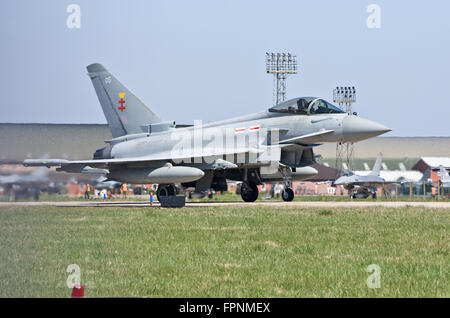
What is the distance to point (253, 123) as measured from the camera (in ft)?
81.8

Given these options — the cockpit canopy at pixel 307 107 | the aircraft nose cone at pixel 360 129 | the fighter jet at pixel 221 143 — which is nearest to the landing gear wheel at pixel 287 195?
the fighter jet at pixel 221 143

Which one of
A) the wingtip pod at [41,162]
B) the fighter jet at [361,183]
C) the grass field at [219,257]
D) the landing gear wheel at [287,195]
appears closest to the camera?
the grass field at [219,257]

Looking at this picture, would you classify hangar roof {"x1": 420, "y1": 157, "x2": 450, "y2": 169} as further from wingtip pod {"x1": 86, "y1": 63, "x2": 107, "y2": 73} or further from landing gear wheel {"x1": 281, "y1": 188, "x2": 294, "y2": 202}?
wingtip pod {"x1": 86, "y1": 63, "x2": 107, "y2": 73}

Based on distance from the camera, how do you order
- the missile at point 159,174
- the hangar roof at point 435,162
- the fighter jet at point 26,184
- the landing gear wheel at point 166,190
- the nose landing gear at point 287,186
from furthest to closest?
1. the hangar roof at point 435,162
2. the nose landing gear at point 287,186
3. the landing gear wheel at point 166,190
4. the missile at point 159,174
5. the fighter jet at point 26,184

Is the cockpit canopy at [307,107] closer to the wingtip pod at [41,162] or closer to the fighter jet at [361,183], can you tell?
the wingtip pod at [41,162]

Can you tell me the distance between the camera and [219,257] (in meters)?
8.67

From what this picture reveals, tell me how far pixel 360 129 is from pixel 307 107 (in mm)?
2326

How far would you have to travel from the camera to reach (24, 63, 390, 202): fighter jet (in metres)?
23.2

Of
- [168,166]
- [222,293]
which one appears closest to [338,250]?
[222,293]

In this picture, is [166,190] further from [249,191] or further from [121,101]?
[121,101]

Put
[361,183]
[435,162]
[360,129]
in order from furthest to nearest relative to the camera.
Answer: [435,162] < [361,183] < [360,129]

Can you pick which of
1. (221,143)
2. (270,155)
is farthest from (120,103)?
(270,155)

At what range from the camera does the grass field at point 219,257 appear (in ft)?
21.2
